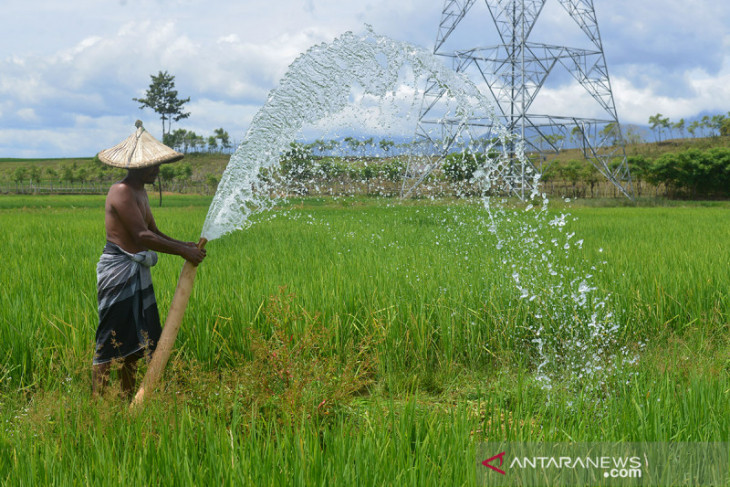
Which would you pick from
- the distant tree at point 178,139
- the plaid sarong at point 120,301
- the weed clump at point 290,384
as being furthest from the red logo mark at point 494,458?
the distant tree at point 178,139

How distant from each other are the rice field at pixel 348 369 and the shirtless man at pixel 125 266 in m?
0.24

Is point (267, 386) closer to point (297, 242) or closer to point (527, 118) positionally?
point (297, 242)

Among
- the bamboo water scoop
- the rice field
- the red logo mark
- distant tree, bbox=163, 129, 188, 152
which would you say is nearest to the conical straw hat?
the bamboo water scoop

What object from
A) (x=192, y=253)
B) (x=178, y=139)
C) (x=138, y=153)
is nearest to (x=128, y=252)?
(x=192, y=253)

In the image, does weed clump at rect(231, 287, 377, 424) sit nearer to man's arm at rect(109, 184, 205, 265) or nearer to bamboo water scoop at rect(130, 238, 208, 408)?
bamboo water scoop at rect(130, 238, 208, 408)

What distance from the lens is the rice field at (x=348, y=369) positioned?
1.82m

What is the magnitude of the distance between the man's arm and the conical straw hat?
0.13 m

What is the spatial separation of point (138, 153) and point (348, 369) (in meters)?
1.51

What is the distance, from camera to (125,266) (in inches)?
104

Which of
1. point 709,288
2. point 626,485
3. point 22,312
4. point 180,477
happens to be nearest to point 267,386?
point 180,477

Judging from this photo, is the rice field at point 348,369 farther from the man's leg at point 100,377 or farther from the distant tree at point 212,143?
the distant tree at point 212,143

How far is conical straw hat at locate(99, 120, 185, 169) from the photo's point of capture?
8.46 ft

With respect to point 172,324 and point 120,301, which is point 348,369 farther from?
point 120,301

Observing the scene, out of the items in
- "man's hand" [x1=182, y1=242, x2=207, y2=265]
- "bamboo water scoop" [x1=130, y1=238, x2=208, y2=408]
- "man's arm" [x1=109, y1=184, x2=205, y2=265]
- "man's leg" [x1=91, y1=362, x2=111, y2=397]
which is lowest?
"man's leg" [x1=91, y1=362, x2=111, y2=397]
